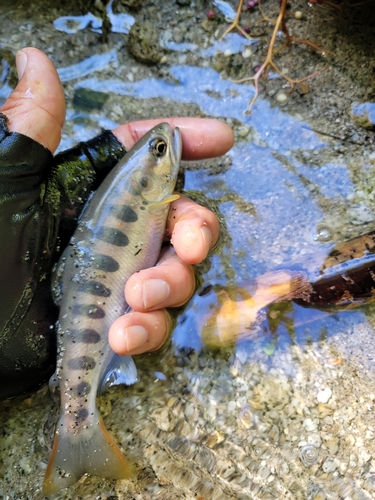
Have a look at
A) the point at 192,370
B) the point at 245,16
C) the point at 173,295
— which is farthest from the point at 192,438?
the point at 245,16

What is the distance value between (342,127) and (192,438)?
2018 millimetres

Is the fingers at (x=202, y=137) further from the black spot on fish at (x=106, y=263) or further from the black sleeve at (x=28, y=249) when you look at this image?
the black spot on fish at (x=106, y=263)

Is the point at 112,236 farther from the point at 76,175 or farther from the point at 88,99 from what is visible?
the point at 88,99

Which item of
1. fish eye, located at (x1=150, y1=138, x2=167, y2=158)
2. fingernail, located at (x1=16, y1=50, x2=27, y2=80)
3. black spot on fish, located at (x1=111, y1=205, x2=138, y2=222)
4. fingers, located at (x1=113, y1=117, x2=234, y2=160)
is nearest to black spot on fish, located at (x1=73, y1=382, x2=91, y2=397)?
black spot on fish, located at (x1=111, y1=205, x2=138, y2=222)

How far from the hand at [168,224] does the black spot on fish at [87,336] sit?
A: 0.45ft

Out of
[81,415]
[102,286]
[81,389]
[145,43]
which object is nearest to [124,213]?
[102,286]

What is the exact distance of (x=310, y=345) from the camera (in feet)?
8.07

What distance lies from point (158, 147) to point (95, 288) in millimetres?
763

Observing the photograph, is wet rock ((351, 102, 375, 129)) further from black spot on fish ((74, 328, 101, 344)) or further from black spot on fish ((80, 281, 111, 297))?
black spot on fish ((74, 328, 101, 344))

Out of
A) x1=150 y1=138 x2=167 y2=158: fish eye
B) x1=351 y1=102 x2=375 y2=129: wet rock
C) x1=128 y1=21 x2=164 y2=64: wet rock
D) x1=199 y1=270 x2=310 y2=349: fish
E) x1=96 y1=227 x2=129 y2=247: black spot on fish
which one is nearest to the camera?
x1=96 y1=227 x2=129 y2=247: black spot on fish

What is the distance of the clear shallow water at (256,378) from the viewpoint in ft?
7.09

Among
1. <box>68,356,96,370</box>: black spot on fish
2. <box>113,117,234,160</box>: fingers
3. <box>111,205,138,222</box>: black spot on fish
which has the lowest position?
→ <box>68,356,96,370</box>: black spot on fish

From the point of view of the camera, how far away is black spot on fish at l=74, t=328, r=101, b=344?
2.12 metres

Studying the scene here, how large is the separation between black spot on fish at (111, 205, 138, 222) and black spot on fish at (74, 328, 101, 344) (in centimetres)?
55
